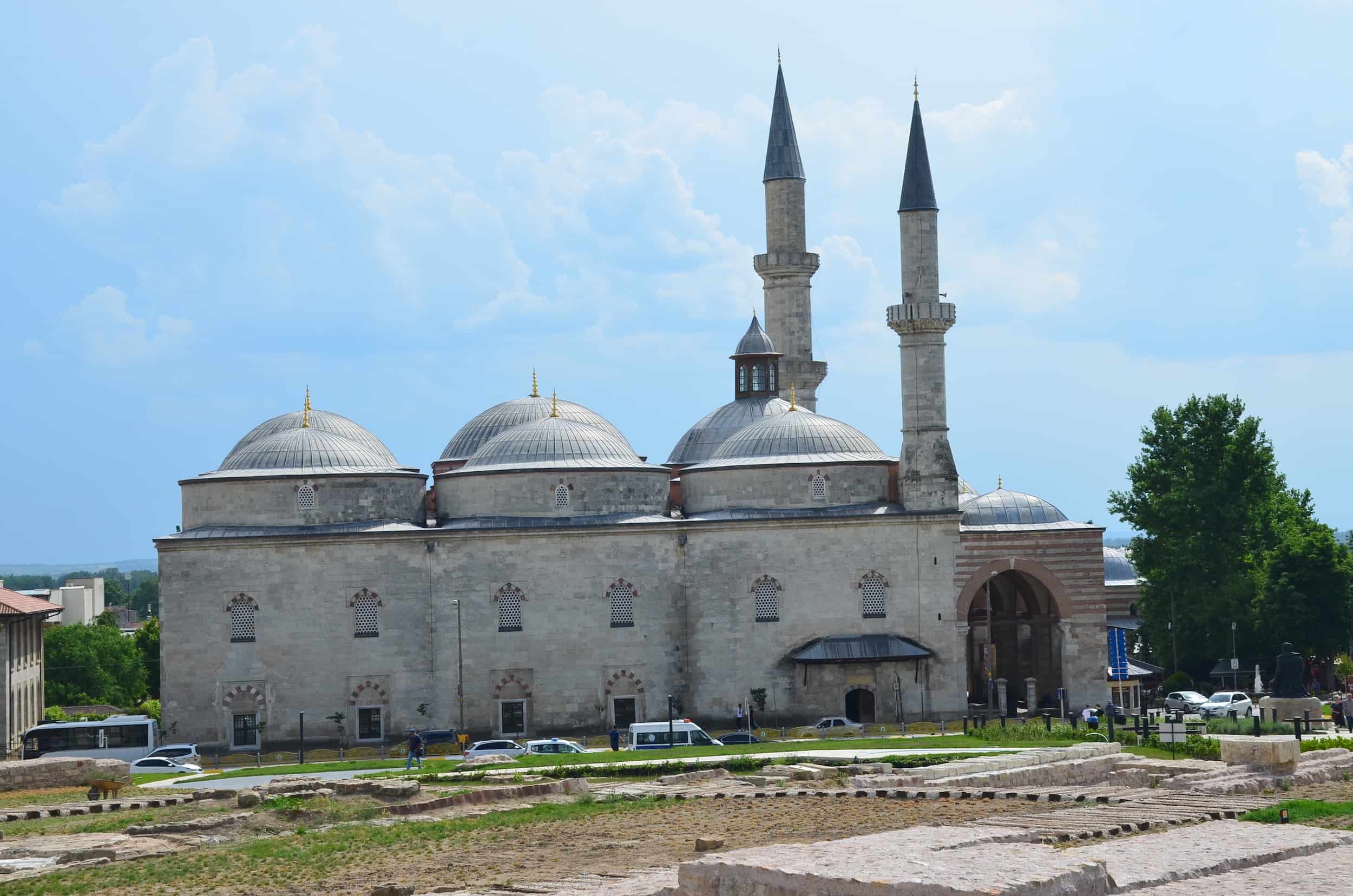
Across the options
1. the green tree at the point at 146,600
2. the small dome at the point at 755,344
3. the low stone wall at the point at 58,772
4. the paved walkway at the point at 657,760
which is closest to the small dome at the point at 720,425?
the small dome at the point at 755,344

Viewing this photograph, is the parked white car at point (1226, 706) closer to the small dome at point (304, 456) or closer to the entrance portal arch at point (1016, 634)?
the entrance portal arch at point (1016, 634)

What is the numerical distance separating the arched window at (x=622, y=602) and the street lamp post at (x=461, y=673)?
410cm

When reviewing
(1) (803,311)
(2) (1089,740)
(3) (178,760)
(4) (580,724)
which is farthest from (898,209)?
(3) (178,760)

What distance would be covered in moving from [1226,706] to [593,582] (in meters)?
16.6

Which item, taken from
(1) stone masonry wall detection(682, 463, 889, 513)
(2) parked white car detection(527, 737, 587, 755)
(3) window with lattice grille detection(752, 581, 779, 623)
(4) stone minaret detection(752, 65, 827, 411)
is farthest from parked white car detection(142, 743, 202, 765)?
(4) stone minaret detection(752, 65, 827, 411)

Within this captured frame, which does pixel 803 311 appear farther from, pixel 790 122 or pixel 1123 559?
pixel 1123 559

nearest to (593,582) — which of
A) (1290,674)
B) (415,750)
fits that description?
(415,750)

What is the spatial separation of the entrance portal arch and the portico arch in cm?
2

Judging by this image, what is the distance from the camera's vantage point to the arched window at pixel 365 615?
45.3 m

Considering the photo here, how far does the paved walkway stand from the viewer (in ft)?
99.5

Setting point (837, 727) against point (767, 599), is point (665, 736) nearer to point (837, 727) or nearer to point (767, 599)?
point (837, 727)

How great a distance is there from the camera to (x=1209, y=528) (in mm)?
57562

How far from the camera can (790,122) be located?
5828cm

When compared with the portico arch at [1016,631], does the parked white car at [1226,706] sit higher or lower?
lower
